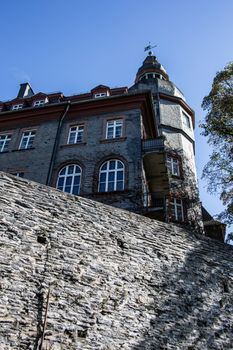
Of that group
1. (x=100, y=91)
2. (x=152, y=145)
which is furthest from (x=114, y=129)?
(x=100, y=91)

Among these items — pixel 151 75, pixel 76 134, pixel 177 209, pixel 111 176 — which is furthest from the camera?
pixel 151 75

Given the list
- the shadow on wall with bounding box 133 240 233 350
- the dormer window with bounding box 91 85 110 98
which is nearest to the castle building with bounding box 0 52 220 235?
the dormer window with bounding box 91 85 110 98

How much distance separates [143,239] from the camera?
28.3 feet

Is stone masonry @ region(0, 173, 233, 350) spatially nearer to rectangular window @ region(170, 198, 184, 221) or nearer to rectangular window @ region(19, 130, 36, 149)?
rectangular window @ region(170, 198, 184, 221)

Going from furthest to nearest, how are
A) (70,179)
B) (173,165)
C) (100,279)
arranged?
(173,165) < (70,179) < (100,279)

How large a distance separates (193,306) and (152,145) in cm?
944

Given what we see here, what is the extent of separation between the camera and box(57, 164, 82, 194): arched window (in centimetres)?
1580

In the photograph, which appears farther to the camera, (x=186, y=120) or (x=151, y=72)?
(x=151, y=72)

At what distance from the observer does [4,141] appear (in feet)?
61.4

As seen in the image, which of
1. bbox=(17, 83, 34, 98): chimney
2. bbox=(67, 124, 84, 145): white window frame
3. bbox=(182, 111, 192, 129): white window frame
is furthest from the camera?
bbox=(17, 83, 34, 98): chimney

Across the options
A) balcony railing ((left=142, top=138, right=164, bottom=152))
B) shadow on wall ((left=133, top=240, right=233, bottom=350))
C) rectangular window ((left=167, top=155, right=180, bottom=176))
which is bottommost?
shadow on wall ((left=133, top=240, right=233, bottom=350))

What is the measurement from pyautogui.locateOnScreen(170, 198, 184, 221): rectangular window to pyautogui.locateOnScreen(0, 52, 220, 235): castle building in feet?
0.13

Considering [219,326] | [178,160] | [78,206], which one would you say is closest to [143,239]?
[78,206]

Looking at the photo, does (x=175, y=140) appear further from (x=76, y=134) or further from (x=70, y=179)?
(x=70, y=179)
